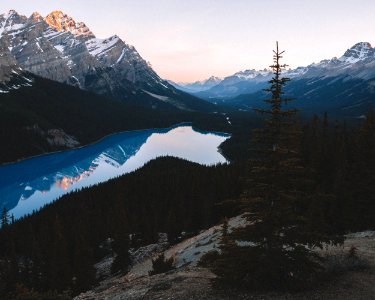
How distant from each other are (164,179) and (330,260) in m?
101

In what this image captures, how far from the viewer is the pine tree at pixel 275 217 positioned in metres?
20.9

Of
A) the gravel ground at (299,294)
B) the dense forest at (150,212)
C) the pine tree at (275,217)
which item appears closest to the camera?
the pine tree at (275,217)

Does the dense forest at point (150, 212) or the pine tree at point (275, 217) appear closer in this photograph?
the pine tree at point (275, 217)

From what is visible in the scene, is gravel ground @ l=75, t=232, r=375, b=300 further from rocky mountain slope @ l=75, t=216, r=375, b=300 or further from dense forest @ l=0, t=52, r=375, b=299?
dense forest @ l=0, t=52, r=375, b=299

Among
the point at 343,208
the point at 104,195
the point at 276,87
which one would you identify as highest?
the point at 276,87

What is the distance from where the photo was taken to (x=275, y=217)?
20875 millimetres

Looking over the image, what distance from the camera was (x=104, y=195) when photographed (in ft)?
389

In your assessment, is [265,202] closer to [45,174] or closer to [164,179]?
[164,179]

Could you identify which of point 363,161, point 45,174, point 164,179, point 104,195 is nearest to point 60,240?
point 363,161

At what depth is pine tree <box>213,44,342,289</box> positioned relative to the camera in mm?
20906

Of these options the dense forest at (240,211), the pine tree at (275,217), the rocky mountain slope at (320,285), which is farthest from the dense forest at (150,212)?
the rocky mountain slope at (320,285)

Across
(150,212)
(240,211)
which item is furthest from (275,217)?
(150,212)

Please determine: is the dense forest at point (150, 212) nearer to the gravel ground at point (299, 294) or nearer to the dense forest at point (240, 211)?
the dense forest at point (240, 211)

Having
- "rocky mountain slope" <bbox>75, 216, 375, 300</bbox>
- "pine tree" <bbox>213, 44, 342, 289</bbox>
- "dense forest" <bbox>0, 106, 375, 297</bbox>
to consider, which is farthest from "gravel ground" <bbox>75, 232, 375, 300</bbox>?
"dense forest" <bbox>0, 106, 375, 297</bbox>
